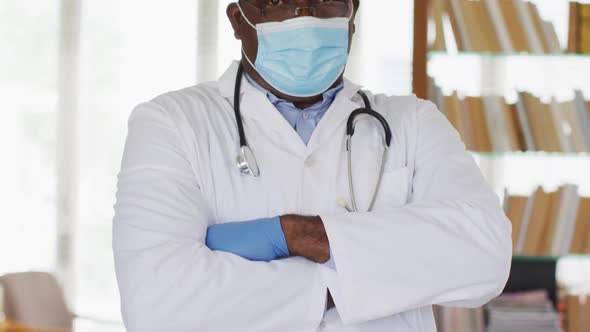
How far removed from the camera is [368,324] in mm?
1466

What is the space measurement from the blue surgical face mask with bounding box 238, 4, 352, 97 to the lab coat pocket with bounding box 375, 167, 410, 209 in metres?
0.24

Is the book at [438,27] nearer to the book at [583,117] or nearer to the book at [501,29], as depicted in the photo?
the book at [501,29]

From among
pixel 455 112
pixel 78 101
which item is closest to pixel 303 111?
pixel 455 112

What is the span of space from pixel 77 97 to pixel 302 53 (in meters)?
2.81

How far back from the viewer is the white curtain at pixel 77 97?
4.16 meters

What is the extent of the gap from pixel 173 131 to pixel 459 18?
179 centimetres

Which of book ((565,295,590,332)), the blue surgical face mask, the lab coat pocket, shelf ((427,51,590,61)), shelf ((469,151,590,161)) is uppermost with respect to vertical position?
the blue surgical face mask

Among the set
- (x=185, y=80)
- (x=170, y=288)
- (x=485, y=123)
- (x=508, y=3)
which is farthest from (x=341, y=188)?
(x=185, y=80)

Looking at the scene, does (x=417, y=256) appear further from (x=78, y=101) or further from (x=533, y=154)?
(x=78, y=101)

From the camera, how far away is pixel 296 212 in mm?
1562

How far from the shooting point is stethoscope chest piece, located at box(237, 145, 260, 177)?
1.54 m

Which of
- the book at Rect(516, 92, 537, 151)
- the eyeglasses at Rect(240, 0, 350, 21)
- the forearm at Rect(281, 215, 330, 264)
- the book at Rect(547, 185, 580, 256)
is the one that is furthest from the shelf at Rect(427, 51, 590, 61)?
the forearm at Rect(281, 215, 330, 264)

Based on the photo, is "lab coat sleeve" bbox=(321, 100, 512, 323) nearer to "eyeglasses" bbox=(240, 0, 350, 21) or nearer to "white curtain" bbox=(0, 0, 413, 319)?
"eyeglasses" bbox=(240, 0, 350, 21)

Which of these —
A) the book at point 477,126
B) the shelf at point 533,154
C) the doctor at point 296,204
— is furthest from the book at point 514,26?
the doctor at point 296,204
